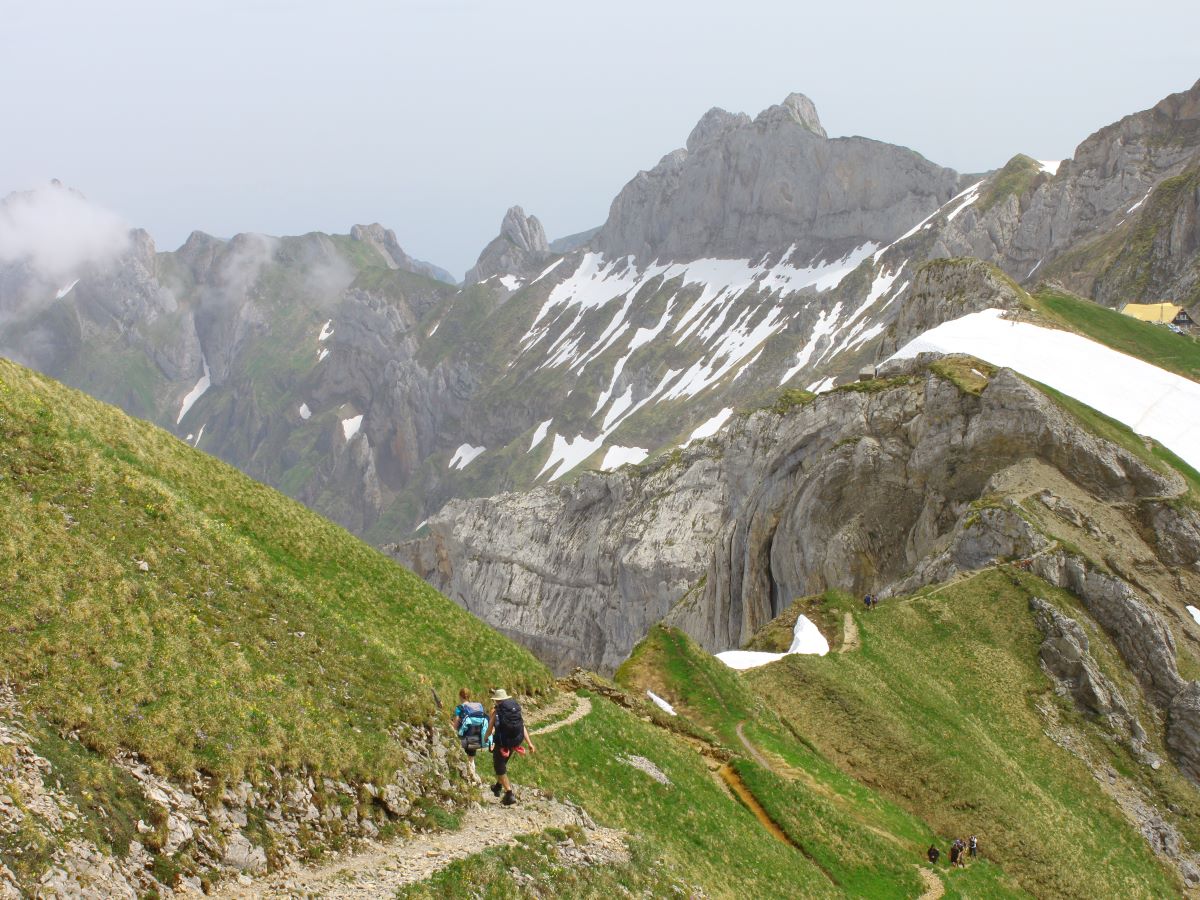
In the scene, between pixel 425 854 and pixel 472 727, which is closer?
pixel 425 854

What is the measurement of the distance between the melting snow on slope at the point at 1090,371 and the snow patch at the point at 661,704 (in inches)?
1884

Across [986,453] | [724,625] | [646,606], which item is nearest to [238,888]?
[986,453]

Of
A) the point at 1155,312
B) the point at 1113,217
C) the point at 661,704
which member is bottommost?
the point at 661,704

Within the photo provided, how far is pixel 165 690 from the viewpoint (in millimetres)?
15453

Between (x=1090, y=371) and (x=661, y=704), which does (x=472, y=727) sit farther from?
(x=1090, y=371)

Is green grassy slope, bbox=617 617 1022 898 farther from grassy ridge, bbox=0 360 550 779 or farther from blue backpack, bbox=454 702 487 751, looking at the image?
blue backpack, bbox=454 702 487 751

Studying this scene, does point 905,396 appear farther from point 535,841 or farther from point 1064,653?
point 535,841

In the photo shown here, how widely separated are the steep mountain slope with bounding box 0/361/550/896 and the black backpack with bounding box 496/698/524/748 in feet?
3.68

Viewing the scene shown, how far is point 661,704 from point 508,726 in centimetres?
1655

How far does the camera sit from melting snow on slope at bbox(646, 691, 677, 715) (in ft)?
109

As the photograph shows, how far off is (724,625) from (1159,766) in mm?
41101

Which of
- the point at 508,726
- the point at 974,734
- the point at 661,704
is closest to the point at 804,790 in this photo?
the point at 661,704

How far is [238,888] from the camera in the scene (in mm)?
13430

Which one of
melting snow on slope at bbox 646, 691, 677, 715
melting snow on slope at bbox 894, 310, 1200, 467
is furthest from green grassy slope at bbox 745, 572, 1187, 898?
melting snow on slope at bbox 894, 310, 1200, 467
